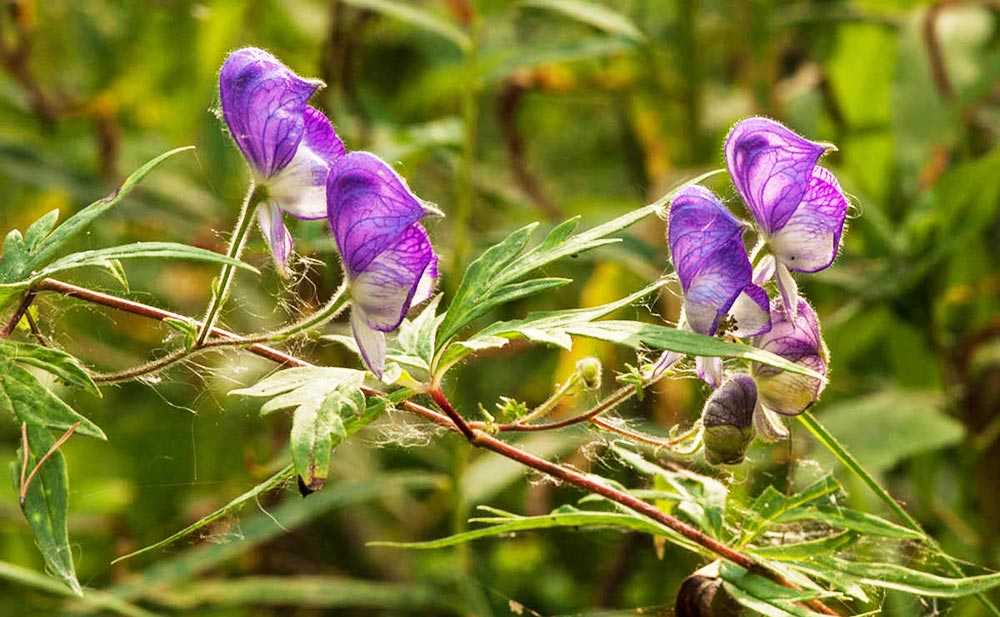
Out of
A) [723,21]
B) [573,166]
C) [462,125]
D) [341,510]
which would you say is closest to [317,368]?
[462,125]

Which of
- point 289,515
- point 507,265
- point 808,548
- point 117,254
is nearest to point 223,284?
point 117,254

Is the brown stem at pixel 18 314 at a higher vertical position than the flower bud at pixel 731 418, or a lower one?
higher

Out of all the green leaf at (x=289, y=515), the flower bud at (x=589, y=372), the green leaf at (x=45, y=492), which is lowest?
the green leaf at (x=289, y=515)

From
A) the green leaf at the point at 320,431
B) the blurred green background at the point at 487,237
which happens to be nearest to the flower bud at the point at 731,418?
the green leaf at the point at 320,431

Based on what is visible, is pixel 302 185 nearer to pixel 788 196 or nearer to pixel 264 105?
pixel 264 105

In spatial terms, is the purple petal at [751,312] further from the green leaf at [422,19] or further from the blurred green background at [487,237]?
the green leaf at [422,19]
